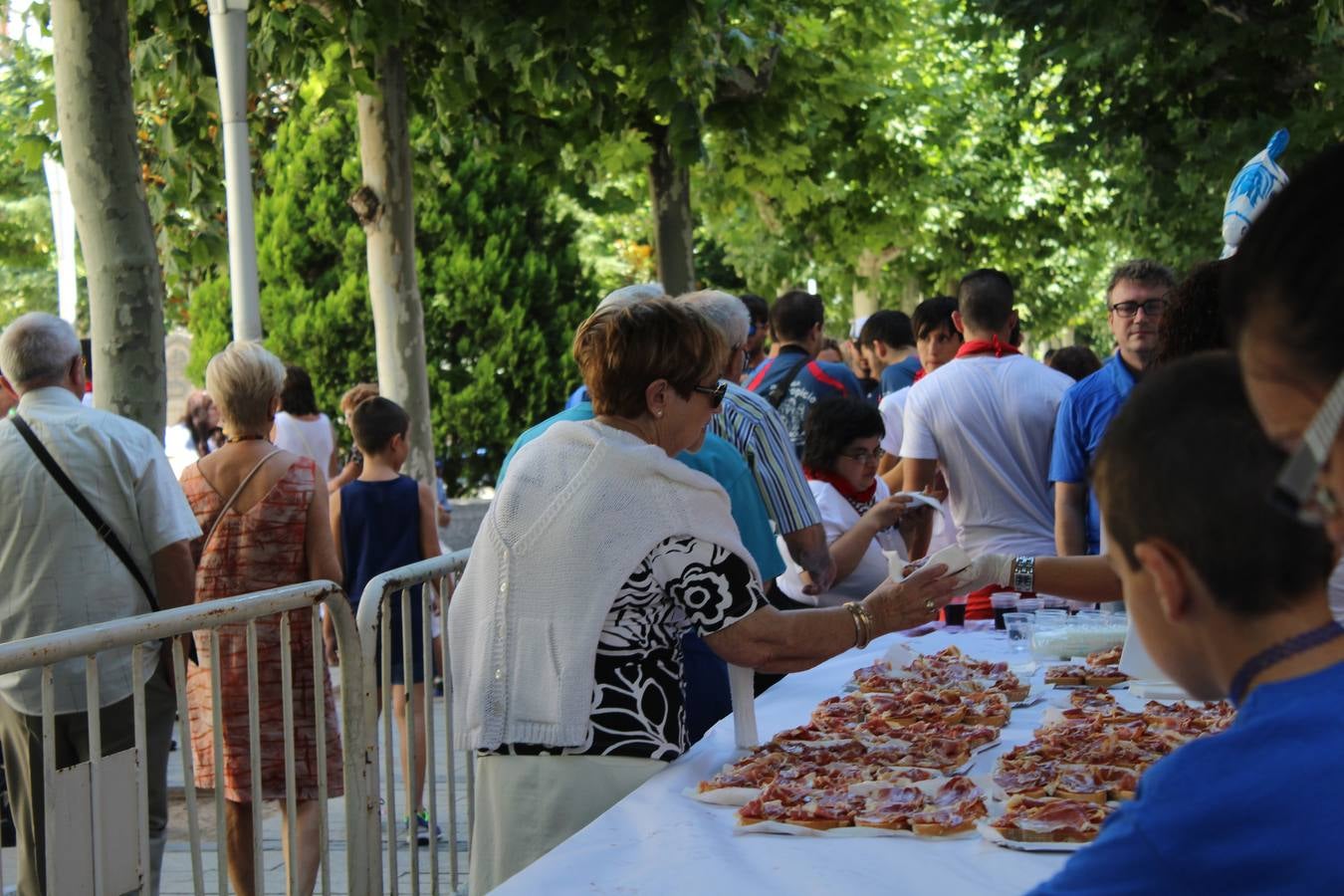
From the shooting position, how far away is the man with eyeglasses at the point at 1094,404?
5.69 metres

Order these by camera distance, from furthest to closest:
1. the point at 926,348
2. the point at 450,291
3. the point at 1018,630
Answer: the point at 450,291
the point at 926,348
the point at 1018,630

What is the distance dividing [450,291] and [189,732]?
42.3 ft

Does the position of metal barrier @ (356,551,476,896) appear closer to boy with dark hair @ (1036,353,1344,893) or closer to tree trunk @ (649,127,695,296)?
boy with dark hair @ (1036,353,1344,893)

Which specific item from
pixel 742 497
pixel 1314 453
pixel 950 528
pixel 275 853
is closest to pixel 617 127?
pixel 950 528

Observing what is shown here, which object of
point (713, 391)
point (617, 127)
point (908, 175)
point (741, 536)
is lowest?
point (741, 536)

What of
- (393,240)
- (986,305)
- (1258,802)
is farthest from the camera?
(393,240)

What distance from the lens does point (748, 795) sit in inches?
131

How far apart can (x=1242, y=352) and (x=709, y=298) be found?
14.2ft

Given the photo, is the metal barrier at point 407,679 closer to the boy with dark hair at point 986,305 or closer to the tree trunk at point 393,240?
the boy with dark hair at point 986,305

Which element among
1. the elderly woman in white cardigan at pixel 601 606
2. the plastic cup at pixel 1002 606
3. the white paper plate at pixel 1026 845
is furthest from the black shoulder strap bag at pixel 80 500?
the white paper plate at pixel 1026 845

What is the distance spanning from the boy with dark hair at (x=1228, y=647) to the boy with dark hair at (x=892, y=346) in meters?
7.93

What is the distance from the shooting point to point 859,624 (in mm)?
3838

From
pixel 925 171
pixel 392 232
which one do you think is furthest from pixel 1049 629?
pixel 925 171

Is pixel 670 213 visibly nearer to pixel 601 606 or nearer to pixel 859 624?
pixel 859 624
